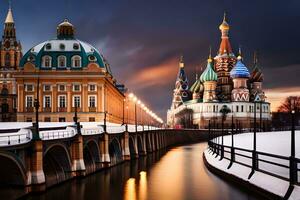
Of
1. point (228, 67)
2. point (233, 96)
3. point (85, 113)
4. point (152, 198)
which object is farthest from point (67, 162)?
point (228, 67)

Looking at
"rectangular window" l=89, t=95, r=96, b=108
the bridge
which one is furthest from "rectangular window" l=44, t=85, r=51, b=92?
the bridge

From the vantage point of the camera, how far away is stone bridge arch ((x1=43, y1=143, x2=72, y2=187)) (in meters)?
35.8

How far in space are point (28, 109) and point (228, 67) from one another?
4586 inches

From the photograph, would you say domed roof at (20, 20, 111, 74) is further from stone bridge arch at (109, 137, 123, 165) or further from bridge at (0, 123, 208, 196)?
stone bridge arch at (109, 137, 123, 165)

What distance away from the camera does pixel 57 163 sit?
37.8m

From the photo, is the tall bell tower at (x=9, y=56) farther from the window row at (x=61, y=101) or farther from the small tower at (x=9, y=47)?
the window row at (x=61, y=101)

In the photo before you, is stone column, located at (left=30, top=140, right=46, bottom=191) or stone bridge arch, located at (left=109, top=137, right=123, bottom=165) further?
stone bridge arch, located at (left=109, top=137, right=123, bottom=165)

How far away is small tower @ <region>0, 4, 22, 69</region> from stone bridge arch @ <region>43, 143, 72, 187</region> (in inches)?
5034

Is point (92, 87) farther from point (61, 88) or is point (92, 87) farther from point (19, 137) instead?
point (19, 137)

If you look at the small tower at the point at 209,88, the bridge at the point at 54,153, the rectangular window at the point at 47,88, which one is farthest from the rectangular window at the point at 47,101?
A: the small tower at the point at 209,88

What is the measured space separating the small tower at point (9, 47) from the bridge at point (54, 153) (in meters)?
107

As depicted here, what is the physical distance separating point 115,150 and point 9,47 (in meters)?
111

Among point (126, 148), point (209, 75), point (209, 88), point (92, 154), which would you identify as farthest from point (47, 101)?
point (209, 75)

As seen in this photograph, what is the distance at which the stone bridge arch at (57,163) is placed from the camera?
35812mm
